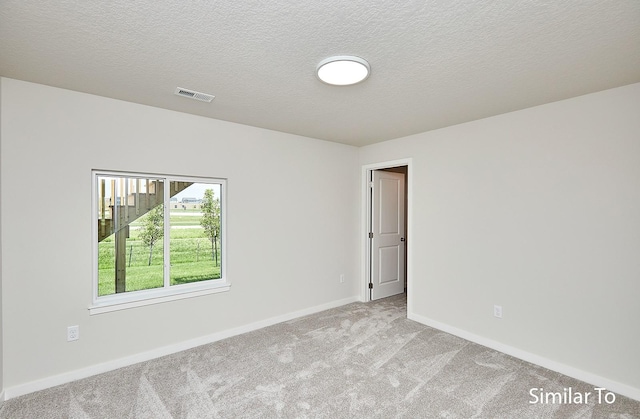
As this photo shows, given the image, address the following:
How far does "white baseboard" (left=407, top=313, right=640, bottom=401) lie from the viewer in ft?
7.76

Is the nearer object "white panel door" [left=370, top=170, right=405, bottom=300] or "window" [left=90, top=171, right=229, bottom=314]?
"window" [left=90, top=171, right=229, bottom=314]

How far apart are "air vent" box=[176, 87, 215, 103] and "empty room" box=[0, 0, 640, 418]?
2cm

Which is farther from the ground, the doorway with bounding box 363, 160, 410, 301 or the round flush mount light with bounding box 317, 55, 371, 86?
the round flush mount light with bounding box 317, 55, 371, 86

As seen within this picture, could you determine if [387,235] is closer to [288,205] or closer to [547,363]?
[288,205]

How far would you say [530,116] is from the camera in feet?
9.47

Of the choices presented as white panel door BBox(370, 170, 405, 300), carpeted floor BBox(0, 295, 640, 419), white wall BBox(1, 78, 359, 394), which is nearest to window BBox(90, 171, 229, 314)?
white wall BBox(1, 78, 359, 394)

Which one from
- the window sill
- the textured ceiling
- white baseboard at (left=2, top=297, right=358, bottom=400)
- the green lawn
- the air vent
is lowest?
white baseboard at (left=2, top=297, right=358, bottom=400)

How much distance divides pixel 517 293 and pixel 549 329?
14.8 inches

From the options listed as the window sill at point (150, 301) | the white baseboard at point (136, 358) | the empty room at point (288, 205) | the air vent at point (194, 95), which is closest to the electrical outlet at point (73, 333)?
the empty room at point (288, 205)

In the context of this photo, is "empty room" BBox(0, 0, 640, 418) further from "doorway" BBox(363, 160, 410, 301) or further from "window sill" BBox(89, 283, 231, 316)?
"doorway" BBox(363, 160, 410, 301)

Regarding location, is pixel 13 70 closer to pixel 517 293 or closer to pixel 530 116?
pixel 530 116

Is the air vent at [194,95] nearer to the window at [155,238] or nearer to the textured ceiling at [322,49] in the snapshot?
the textured ceiling at [322,49]

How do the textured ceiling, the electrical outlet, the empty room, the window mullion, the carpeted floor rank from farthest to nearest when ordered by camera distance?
1. the window mullion
2. the electrical outlet
3. the carpeted floor
4. the empty room
5. the textured ceiling

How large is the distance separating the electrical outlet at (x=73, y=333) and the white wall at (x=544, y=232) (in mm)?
3571
